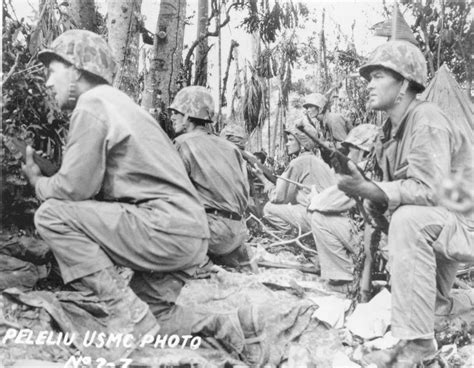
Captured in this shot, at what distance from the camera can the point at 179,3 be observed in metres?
6.47

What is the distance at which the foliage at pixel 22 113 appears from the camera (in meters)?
3.51

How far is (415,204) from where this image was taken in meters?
3.05

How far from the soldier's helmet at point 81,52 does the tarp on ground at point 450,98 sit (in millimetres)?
3004

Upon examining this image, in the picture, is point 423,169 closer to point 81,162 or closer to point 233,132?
point 81,162

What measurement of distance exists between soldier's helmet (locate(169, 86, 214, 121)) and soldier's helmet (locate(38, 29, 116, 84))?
182 centimetres

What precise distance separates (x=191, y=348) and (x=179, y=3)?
450 centimetres

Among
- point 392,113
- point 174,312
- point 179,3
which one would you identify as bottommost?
point 174,312

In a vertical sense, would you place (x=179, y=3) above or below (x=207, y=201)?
above

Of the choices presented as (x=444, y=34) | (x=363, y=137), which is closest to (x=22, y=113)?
(x=363, y=137)

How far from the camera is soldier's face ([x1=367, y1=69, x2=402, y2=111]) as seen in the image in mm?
3430

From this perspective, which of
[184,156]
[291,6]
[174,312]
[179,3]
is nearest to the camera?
[174,312]

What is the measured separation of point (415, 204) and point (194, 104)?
2.45 meters

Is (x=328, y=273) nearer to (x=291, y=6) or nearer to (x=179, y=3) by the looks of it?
(x=179, y=3)

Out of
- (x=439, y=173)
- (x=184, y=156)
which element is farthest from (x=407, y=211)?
(x=184, y=156)
